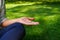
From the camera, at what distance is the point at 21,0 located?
780cm

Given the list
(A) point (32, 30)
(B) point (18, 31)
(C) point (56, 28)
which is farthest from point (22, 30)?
(C) point (56, 28)

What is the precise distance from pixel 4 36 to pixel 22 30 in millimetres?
153

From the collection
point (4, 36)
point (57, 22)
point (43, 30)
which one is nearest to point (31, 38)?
point (43, 30)

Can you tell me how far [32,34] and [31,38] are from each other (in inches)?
6.2

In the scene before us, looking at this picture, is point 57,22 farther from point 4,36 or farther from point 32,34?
point 4,36

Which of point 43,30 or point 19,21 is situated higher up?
point 19,21

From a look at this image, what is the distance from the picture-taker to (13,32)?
1851 mm

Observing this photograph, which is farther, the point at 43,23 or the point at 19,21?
the point at 43,23

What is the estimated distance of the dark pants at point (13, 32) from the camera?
1812 mm

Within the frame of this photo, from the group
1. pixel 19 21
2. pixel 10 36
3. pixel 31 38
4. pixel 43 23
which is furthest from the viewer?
pixel 43 23

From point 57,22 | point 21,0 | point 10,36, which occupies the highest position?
point 10,36

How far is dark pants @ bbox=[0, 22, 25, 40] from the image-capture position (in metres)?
1.81

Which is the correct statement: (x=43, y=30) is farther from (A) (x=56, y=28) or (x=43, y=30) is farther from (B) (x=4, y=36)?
(B) (x=4, y=36)

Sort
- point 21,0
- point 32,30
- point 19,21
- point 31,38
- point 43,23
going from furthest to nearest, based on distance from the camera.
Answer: point 21,0 < point 43,23 < point 32,30 < point 31,38 < point 19,21
